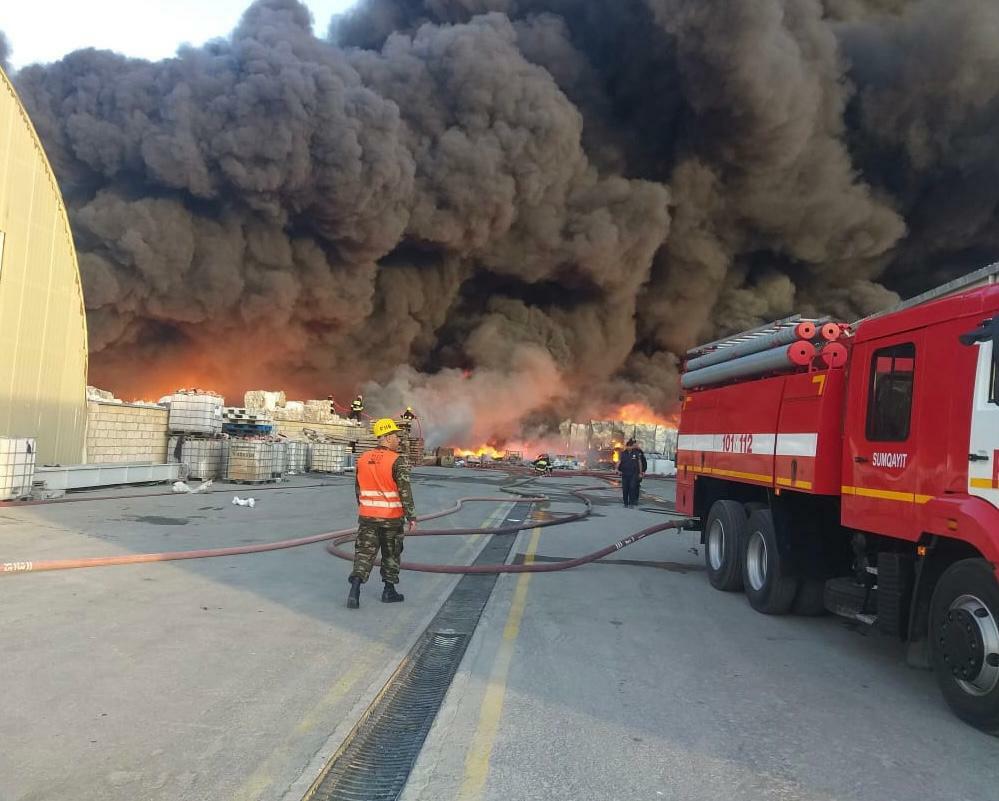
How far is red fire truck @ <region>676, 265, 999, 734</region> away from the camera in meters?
3.58

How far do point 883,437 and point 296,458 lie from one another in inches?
775

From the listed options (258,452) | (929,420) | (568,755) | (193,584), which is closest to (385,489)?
(193,584)

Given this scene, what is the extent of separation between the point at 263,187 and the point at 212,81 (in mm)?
3814

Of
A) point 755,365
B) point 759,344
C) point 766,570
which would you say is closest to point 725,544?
point 766,570

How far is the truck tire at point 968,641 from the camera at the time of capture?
3.42m

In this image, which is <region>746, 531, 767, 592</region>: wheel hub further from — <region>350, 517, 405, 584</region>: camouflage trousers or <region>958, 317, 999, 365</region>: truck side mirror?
<region>350, 517, 405, 584</region>: camouflage trousers

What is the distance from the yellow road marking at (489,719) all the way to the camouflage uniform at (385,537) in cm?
98

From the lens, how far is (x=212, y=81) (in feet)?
83.6

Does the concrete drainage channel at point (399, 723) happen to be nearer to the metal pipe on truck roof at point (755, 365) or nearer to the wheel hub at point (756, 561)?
the wheel hub at point (756, 561)

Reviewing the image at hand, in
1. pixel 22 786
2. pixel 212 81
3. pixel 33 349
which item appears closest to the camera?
pixel 22 786

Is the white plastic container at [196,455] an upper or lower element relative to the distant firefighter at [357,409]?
lower

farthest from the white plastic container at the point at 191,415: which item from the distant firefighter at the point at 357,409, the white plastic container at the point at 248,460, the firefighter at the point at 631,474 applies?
the distant firefighter at the point at 357,409

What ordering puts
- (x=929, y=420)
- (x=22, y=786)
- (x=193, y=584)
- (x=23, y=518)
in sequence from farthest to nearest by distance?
(x=23, y=518), (x=193, y=584), (x=929, y=420), (x=22, y=786)

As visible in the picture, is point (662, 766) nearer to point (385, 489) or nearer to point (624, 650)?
point (624, 650)
